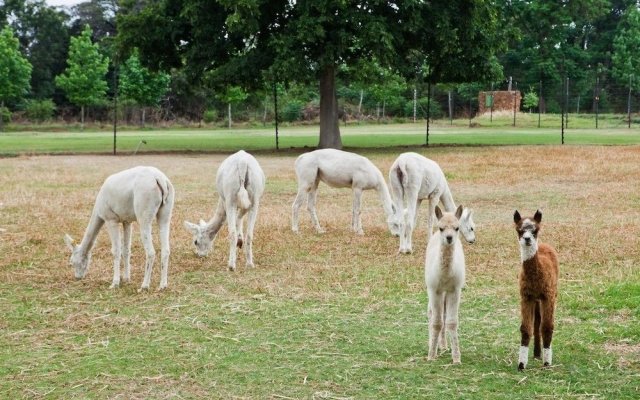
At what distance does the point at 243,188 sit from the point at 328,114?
70.4 feet

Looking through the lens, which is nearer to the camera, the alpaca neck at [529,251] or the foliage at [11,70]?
the alpaca neck at [529,251]

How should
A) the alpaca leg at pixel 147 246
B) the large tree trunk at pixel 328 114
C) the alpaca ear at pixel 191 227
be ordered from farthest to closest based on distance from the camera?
the large tree trunk at pixel 328 114
the alpaca ear at pixel 191 227
the alpaca leg at pixel 147 246

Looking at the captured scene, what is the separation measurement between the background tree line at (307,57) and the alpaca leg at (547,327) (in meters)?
22.3

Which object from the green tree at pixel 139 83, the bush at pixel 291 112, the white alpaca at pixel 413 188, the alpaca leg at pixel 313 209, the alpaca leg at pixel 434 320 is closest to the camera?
the alpaca leg at pixel 434 320

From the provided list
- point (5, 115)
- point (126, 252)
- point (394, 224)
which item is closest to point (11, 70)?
point (5, 115)

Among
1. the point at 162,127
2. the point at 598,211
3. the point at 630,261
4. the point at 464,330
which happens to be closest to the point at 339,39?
the point at 598,211

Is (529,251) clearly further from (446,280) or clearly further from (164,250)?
(164,250)

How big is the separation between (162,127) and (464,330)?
58793 millimetres

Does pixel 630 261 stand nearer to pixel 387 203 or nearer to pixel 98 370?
pixel 387 203

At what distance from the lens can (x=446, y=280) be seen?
6.29 m

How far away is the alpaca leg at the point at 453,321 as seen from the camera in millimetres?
6336

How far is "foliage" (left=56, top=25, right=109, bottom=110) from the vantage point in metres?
62.2

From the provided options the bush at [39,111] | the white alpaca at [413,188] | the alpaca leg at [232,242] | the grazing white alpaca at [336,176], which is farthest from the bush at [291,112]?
the alpaca leg at [232,242]

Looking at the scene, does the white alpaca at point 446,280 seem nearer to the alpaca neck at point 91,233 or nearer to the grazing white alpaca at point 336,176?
the alpaca neck at point 91,233
